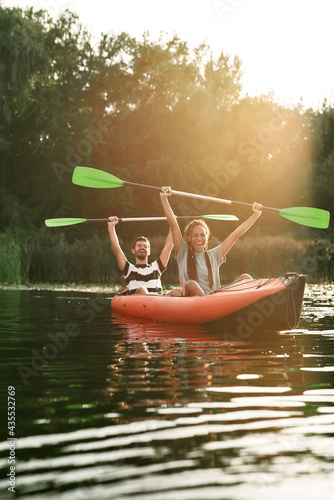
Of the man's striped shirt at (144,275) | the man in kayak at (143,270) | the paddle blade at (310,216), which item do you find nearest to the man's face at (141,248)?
the man in kayak at (143,270)

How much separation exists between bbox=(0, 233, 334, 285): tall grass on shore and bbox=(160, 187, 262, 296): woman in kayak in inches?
330

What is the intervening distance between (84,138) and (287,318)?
830 inches

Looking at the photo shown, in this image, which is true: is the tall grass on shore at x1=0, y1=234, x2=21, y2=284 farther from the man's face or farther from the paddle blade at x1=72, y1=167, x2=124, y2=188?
the man's face

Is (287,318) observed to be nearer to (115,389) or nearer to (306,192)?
(115,389)

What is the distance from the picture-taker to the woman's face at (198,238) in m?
7.68

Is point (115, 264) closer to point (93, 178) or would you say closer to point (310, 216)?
point (93, 178)

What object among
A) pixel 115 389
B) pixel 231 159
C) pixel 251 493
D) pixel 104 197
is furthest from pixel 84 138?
pixel 251 493

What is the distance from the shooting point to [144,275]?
9406mm

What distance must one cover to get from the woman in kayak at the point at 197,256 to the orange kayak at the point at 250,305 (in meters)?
0.23

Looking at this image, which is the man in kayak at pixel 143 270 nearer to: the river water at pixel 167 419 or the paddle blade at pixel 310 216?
the paddle blade at pixel 310 216

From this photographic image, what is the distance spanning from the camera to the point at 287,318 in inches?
283

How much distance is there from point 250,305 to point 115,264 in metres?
10.2

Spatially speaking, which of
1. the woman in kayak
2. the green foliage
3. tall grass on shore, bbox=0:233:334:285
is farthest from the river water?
the green foliage

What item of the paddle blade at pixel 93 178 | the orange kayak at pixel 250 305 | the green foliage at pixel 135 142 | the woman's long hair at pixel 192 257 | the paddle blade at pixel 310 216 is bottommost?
the orange kayak at pixel 250 305
